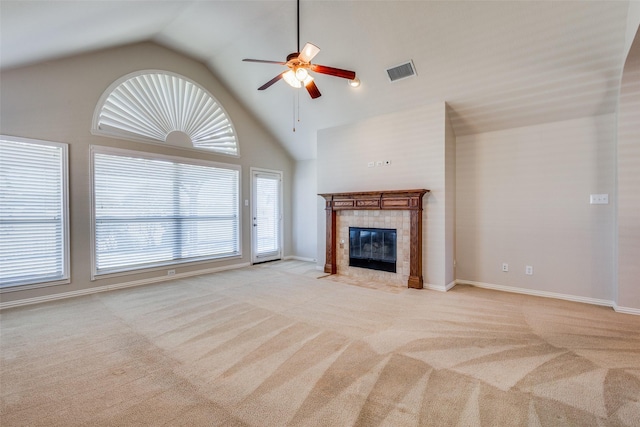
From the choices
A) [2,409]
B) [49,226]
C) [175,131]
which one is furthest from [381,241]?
[49,226]

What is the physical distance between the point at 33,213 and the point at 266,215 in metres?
3.93

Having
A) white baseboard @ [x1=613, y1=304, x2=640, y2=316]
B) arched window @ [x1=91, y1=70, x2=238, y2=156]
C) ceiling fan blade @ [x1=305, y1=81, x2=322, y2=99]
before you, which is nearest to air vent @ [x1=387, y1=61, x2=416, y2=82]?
ceiling fan blade @ [x1=305, y1=81, x2=322, y2=99]

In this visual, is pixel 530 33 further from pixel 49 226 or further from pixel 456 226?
pixel 49 226

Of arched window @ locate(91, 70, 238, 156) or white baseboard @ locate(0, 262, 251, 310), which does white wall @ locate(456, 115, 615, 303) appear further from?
white baseboard @ locate(0, 262, 251, 310)

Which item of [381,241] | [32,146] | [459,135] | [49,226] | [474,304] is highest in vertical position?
[459,135]

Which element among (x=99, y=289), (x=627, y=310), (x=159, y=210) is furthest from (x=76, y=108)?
(x=627, y=310)

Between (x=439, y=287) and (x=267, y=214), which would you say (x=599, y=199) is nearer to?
(x=439, y=287)

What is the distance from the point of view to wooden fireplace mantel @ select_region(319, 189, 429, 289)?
4555 mm

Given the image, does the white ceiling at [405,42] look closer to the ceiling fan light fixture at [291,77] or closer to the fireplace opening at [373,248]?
the ceiling fan light fixture at [291,77]

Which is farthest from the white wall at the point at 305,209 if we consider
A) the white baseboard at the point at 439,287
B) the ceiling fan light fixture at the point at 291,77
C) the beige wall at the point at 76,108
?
the ceiling fan light fixture at the point at 291,77

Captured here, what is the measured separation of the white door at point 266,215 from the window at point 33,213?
10.5 ft

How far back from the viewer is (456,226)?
16.1ft

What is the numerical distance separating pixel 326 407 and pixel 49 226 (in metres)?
4.37

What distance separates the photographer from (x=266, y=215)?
685 cm
